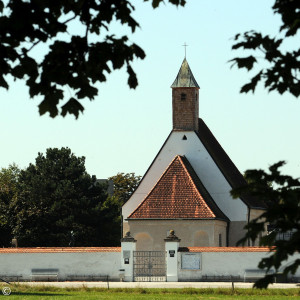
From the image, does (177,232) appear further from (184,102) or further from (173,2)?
(173,2)

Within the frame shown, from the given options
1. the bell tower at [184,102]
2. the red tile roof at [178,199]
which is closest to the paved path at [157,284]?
the red tile roof at [178,199]

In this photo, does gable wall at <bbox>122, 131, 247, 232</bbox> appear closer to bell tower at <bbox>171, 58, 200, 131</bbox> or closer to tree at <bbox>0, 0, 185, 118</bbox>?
bell tower at <bbox>171, 58, 200, 131</bbox>

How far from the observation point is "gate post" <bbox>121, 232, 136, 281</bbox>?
1510 inches

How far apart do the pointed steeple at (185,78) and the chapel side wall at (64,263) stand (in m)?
17.1

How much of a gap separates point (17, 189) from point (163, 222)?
2212 centimetres

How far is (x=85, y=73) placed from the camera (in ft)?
24.6

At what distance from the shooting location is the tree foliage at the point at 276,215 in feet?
22.3

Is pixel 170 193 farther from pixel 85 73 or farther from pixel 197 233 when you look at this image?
pixel 85 73

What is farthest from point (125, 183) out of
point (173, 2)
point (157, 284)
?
point (173, 2)

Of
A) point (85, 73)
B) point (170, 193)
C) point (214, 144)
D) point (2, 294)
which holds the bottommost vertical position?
point (2, 294)

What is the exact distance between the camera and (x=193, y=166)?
52125mm

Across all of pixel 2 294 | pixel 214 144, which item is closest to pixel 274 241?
pixel 2 294

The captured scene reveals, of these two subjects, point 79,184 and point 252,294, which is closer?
point 252,294

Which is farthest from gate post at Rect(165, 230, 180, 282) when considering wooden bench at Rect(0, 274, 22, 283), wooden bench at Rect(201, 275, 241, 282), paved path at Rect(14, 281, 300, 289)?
wooden bench at Rect(0, 274, 22, 283)
